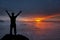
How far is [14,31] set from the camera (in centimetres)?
2369

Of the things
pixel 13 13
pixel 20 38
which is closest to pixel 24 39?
pixel 20 38

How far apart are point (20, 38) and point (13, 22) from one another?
2234 mm

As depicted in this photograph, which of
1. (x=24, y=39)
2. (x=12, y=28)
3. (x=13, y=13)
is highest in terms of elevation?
(x=13, y=13)

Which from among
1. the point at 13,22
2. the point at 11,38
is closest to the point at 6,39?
the point at 11,38

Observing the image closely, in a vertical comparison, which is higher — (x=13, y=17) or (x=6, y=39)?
(x=13, y=17)

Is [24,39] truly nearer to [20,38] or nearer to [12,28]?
[20,38]

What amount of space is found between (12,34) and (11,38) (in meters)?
1.30

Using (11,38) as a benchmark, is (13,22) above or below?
above

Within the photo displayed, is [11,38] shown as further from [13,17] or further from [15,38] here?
[13,17]

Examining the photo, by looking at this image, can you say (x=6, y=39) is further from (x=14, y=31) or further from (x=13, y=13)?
(x=13, y=13)

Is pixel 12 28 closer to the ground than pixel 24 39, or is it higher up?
higher up

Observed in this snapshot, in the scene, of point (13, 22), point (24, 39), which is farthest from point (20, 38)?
point (13, 22)

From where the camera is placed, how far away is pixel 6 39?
73.9 ft

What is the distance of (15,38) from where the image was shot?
2245 centimetres
